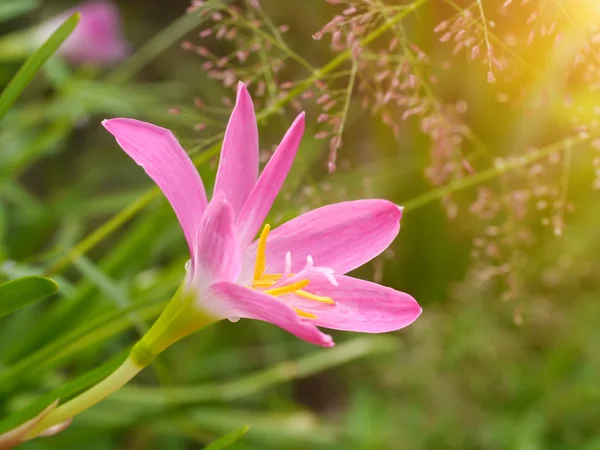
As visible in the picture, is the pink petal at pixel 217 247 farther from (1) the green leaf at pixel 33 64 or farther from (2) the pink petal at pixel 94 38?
(2) the pink petal at pixel 94 38

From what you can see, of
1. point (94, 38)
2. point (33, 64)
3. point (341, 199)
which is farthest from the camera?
point (94, 38)

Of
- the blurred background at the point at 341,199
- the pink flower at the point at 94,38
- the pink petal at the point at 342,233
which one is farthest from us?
the pink flower at the point at 94,38

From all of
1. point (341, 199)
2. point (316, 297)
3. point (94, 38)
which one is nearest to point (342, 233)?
point (316, 297)

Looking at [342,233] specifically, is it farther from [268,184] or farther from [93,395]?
[93,395]

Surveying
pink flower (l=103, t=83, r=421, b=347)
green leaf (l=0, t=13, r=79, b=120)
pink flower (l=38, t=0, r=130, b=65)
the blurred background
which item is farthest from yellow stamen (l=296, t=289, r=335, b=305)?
pink flower (l=38, t=0, r=130, b=65)

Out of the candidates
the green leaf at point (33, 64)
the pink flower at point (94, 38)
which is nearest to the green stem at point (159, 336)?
the green leaf at point (33, 64)

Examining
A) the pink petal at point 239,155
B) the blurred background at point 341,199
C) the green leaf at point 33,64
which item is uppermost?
the green leaf at point 33,64
